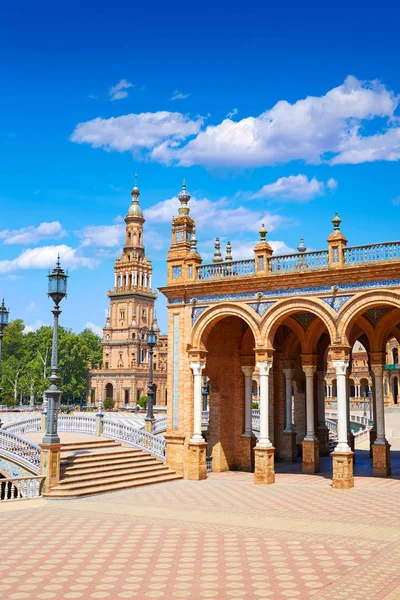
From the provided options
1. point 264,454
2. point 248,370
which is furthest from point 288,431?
point 264,454

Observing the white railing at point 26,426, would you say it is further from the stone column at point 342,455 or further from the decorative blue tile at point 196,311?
the stone column at point 342,455

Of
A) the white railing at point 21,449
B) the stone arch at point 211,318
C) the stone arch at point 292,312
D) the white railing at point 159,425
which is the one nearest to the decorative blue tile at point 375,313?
the stone arch at point 292,312

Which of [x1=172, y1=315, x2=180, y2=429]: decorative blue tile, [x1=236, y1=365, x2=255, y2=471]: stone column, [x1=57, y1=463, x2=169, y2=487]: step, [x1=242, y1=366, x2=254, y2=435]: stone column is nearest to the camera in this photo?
[x1=57, y1=463, x2=169, y2=487]: step

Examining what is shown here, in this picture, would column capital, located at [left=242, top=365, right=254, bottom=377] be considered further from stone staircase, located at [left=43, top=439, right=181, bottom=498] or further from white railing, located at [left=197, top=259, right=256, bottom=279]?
stone staircase, located at [left=43, top=439, right=181, bottom=498]

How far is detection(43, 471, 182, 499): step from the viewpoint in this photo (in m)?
16.9

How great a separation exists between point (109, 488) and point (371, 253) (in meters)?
10.6

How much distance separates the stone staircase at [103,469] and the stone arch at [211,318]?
14.0 ft

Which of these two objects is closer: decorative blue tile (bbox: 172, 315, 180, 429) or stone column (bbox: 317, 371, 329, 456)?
decorative blue tile (bbox: 172, 315, 180, 429)

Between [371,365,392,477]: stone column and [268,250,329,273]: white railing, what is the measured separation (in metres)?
4.37

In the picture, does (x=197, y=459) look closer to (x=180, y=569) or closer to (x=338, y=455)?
(x=338, y=455)

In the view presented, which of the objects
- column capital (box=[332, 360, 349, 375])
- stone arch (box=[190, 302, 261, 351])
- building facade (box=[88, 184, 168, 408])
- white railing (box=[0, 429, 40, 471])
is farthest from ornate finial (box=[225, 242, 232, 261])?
building facade (box=[88, 184, 168, 408])

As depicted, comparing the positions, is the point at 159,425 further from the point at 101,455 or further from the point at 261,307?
the point at 261,307

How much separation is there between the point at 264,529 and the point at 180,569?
3366 mm

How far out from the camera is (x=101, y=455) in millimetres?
20188
